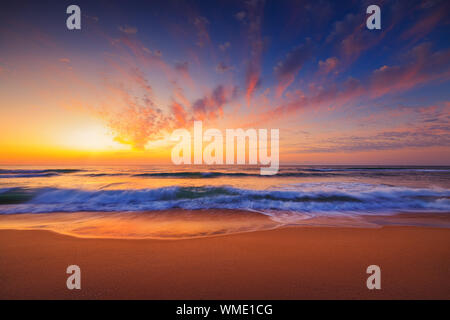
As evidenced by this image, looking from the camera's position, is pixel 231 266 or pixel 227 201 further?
pixel 227 201

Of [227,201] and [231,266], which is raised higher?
[231,266]

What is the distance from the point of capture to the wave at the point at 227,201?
7270 mm

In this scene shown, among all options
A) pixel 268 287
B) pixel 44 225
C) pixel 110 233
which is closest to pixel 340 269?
pixel 268 287

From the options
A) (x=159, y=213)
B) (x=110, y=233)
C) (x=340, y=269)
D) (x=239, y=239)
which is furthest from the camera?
(x=159, y=213)

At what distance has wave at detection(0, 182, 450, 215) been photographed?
23.9 feet

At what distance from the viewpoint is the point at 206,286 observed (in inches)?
89.6

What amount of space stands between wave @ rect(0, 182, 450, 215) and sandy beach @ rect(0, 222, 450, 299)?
3.36m

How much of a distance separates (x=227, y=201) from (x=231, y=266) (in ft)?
20.6

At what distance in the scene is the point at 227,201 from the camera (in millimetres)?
8992

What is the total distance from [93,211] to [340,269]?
779 cm

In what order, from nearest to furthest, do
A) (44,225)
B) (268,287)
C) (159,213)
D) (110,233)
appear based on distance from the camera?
1. (268,287)
2. (110,233)
3. (44,225)
4. (159,213)

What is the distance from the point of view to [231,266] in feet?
8.91

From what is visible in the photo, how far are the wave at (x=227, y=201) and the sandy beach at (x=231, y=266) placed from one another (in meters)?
3.36

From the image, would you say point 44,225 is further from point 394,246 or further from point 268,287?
point 394,246
